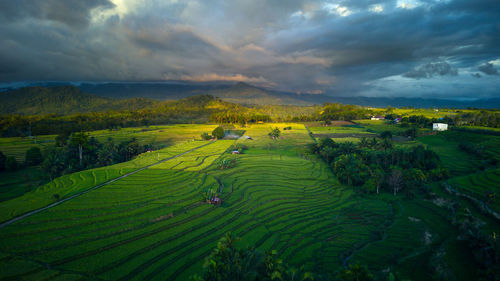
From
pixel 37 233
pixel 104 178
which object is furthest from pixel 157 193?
pixel 37 233

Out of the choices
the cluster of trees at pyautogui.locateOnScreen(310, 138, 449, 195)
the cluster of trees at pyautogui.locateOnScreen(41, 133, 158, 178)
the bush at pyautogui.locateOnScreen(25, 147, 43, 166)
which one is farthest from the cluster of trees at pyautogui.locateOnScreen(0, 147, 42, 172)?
the cluster of trees at pyautogui.locateOnScreen(310, 138, 449, 195)

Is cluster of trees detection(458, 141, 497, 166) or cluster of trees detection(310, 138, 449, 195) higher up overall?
cluster of trees detection(458, 141, 497, 166)

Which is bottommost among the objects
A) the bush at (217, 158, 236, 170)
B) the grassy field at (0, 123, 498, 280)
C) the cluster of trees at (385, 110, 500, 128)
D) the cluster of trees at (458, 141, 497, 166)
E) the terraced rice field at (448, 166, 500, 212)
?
the grassy field at (0, 123, 498, 280)

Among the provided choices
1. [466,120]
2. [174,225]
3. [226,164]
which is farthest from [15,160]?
[466,120]

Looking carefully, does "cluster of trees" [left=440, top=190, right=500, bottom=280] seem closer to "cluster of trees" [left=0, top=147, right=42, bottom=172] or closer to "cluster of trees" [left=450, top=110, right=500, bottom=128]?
"cluster of trees" [left=450, top=110, right=500, bottom=128]

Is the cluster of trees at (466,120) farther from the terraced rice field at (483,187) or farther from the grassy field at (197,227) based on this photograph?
the grassy field at (197,227)

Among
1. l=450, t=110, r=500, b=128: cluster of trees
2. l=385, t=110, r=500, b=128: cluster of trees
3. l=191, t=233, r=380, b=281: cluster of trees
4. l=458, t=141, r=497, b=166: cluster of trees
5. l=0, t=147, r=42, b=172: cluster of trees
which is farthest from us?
l=385, t=110, r=500, b=128: cluster of trees

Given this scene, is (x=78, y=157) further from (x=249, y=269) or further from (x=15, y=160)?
(x=249, y=269)
